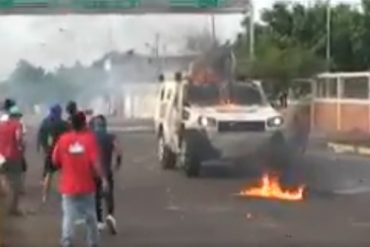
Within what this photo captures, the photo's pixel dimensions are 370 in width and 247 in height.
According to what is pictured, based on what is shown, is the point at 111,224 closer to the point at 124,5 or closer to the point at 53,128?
the point at 53,128

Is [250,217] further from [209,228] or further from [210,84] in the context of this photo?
[210,84]

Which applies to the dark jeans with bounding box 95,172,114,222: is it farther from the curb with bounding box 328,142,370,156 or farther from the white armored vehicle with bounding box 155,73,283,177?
the curb with bounding box 328,142,370,156

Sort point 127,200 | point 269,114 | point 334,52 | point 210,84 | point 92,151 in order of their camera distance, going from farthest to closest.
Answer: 1. point 334,52
2. point 210,84
3. point 269,114
4. point 127,200
5. point 92,151

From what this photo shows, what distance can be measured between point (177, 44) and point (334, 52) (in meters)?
27.4

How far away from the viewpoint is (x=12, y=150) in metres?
16.6

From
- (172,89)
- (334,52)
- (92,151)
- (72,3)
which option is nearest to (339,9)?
(334,52)

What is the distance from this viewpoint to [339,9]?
237 ft

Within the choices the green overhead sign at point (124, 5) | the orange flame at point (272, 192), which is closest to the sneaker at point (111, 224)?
the orange flame at point (272, 192)

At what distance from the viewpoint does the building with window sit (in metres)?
48.2

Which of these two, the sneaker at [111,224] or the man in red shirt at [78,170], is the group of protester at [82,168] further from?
the sneaker at [111,224]

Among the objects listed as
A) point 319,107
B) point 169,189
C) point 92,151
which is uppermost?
point 92,151

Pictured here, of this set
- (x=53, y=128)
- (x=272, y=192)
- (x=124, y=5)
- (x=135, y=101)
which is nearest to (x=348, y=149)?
(x=124, y=5)

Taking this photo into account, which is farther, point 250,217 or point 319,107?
point 319,107

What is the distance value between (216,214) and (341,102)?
113 ft
